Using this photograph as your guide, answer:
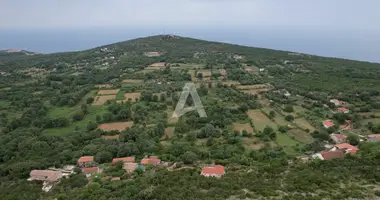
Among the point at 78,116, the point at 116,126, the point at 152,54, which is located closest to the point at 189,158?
the point at 116,126

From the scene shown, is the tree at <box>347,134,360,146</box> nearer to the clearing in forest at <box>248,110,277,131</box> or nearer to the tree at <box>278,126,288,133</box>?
the tree at <box>278,126,288,133</box>

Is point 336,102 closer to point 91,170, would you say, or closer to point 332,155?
point 332,155

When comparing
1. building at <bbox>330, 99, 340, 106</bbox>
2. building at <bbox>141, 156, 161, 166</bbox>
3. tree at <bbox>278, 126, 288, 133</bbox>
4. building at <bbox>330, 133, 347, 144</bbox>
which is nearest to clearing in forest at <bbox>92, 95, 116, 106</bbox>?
building at <bbox>141, 156, 161, 166</bbox>

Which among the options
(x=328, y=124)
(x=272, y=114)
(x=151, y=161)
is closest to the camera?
(x=151, y=161)

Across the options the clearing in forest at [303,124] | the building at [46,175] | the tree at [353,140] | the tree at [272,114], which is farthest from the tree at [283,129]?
the building at [46,175]

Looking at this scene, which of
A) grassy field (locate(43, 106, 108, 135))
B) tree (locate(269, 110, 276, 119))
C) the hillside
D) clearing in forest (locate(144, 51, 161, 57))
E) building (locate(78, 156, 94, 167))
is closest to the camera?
the hillside

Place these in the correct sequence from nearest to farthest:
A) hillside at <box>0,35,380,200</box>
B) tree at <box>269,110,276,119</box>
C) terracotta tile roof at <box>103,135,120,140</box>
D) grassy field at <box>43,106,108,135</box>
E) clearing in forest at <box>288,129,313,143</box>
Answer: hillside at <box>0,35,380,200</box>, clearing in forest at <box>288,129,313,143</box>, terracotta tile roof at <box>103,135,120,140</box>, grassy field at <box>43,106,108,135</box>, tree at <box>269,110,276,119</box>
